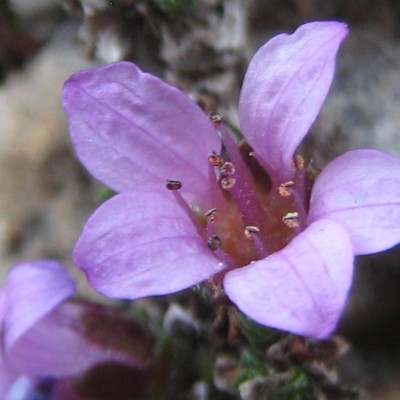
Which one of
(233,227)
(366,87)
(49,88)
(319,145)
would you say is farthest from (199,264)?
(49,88)

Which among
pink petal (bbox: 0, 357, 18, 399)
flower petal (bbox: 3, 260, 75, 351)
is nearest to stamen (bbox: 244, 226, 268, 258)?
flower petal (bbox: 3, 260, 75, 351)

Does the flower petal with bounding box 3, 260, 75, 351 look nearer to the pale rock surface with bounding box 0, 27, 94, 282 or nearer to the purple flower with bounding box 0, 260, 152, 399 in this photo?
the purple flower with bounding box 0, 260, 152, 399

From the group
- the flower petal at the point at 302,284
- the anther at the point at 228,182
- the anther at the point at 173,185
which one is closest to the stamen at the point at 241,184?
the anther at the point at 228,182

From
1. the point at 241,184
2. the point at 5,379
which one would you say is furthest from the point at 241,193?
the point at 5,379

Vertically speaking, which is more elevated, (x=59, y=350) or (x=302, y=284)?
(x=302, y=284)

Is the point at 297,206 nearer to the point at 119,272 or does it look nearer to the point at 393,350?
the point at 119,272

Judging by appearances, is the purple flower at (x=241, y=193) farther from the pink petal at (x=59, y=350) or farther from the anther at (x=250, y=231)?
the pink petal at (x=59, y=350)

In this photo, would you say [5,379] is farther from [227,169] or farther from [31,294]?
[227,169]
